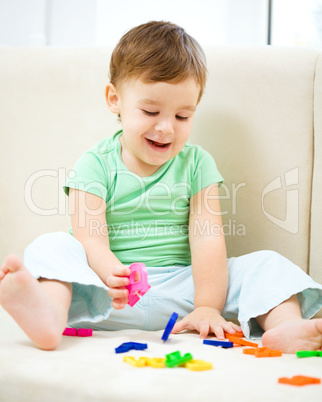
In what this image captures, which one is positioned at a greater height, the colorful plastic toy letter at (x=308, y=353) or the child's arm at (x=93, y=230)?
the child's arm at (x=93, y=230)

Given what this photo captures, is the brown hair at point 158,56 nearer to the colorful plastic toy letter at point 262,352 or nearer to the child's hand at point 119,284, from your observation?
the child's hand at point 119,284

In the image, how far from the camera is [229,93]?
4.17ft

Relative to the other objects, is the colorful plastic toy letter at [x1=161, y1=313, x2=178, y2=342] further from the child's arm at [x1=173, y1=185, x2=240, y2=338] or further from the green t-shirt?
the green t-shirt

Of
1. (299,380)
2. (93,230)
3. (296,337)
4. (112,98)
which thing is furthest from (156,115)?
(299,380)

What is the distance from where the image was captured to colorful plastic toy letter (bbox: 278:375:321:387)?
0.61 m

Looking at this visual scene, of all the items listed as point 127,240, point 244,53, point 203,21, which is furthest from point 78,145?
point 203,21

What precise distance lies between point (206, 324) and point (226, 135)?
534 millimetres

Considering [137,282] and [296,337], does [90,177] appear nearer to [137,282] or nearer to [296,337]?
[137,282]

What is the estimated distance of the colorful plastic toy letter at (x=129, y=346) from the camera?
0.76m

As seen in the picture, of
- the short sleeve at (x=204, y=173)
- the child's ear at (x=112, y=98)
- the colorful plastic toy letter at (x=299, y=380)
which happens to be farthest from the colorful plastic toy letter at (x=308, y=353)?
the child's ear at (x=112, y=98)

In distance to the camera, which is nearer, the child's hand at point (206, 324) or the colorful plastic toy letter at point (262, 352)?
the colorful plastic toy letter at point (262, 352)

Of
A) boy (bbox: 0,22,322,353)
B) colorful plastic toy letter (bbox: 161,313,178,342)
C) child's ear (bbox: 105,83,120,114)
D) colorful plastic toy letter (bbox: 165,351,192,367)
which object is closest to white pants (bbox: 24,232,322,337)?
boy (bbox: 0,22,322,353)

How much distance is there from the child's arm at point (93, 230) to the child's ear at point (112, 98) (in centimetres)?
23

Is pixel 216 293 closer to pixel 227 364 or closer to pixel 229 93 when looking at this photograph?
pixel 227 364
